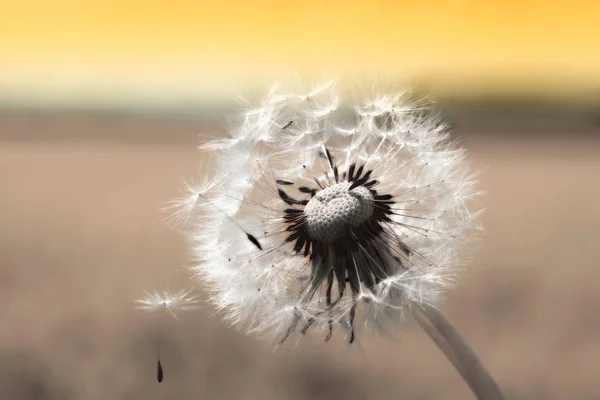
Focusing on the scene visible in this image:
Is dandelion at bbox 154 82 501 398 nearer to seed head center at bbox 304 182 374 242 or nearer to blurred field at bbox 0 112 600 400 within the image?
seed head center at bbox 304 182 374 242

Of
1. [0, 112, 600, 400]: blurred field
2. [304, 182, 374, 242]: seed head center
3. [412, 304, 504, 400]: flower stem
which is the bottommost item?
[0, 112, 600, 400]: blurred field

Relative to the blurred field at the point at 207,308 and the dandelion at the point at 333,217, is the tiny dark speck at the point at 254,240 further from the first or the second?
the blurred field at the point at 207,308

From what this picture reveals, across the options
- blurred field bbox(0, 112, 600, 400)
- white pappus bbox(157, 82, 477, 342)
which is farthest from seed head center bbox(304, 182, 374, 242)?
blurred field bbox(0, 112, 600, 400)

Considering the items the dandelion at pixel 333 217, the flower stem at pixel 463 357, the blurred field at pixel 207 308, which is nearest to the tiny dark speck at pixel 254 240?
the dandelion at pixel 333 217

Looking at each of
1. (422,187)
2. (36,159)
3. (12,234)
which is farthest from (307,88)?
(36,159)

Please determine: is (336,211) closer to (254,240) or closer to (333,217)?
(333,217)

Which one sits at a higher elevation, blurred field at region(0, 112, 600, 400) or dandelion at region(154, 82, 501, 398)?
dandelion at region(154, 82, 501, 398)

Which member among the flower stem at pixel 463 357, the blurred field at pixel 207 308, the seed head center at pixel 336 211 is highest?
the seed head center at pixel 336 211
